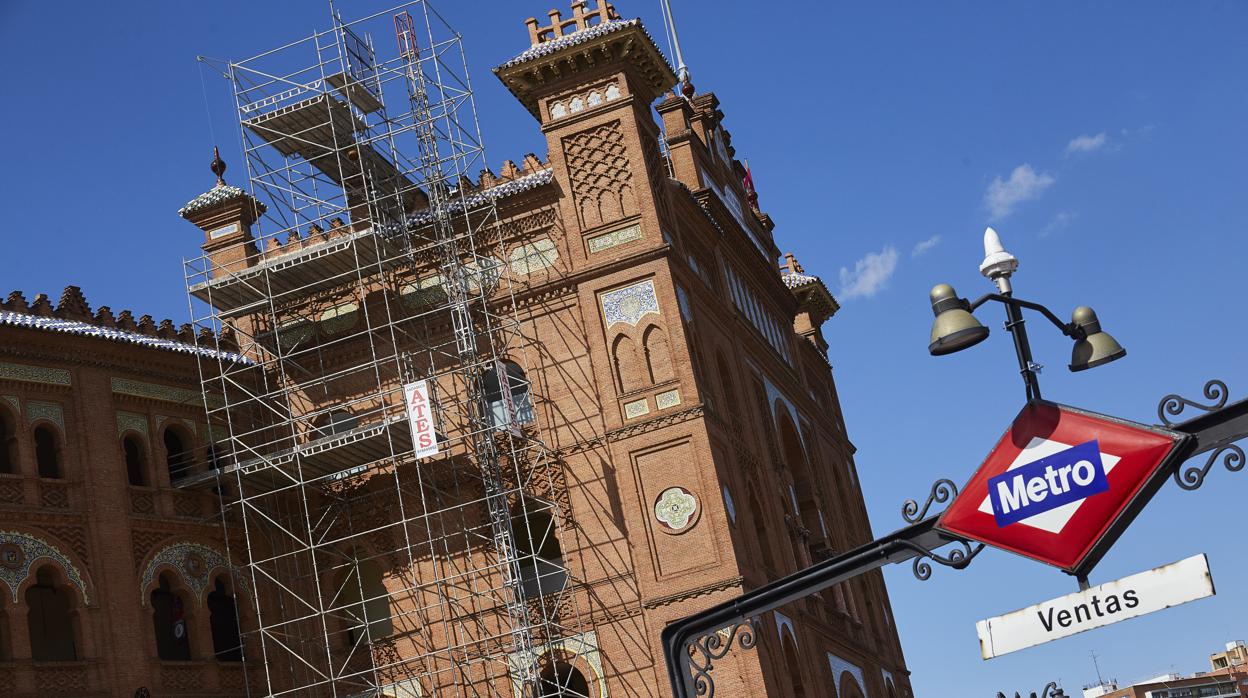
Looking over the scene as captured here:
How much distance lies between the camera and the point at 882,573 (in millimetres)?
42281

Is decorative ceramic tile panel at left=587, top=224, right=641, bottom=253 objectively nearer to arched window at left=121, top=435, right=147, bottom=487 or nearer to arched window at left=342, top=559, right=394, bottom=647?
arched window at left=342, top=559, right=394, bottom=647

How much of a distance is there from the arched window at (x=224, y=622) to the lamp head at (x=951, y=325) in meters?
23.3

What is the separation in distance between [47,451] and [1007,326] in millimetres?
22895

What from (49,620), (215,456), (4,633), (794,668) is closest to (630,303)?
(794,668)

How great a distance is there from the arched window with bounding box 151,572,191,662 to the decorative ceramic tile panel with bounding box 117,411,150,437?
2.58m

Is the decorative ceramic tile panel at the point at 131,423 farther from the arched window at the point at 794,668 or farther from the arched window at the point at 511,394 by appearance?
the arched window at the point at 794,668

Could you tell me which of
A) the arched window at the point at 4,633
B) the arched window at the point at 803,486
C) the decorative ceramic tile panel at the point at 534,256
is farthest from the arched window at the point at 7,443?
the arched window at the point at 803,486

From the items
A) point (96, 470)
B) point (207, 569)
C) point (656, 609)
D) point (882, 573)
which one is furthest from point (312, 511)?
point (882, 573)

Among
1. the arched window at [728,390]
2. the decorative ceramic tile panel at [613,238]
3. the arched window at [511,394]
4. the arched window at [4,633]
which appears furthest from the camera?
the arched window at [728,390]

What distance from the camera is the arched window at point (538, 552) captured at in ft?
95.7

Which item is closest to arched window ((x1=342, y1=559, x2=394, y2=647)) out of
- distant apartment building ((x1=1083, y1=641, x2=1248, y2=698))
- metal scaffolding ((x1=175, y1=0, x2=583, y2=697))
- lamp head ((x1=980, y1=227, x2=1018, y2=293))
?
metal scaffolding ((x1=175, y1=0, x2=583, y2=697))

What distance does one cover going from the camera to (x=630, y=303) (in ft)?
96.6

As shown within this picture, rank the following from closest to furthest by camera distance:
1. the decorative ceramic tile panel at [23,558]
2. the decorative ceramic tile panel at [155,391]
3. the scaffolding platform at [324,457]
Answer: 1. the decorative ceramic tile panel at [23,558]
2. the scaffolding platform at [324,457]
3. the decorative ceramic tile panel at [155,391]

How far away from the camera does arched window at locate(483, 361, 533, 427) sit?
30.1m
